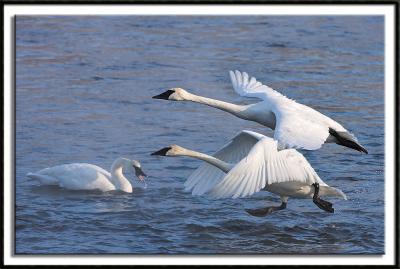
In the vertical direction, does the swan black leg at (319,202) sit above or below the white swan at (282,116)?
below

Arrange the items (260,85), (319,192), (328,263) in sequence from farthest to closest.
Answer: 1. (260,85)
2. (319,192)
3. (328,263)

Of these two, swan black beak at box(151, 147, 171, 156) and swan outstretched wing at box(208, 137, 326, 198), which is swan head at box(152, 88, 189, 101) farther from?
swan outstretched wing at box(208, 137, 326, 198)

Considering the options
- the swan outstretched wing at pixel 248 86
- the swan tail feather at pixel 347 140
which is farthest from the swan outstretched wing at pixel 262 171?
the swan outstretched wing at pixel 248 86

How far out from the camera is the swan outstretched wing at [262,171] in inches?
447

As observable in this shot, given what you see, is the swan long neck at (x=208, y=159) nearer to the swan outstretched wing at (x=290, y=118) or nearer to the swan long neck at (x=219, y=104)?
the swan long neck at (x=219, y=104)

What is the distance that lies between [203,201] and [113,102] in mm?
1266

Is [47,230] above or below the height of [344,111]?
below

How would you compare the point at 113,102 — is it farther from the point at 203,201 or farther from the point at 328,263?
the point at 328,263

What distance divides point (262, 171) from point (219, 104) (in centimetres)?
131

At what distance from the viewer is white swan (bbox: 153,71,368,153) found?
11.4 metres

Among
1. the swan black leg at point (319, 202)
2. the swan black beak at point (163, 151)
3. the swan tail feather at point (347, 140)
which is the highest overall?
the swan tail feather at point (347, 140)

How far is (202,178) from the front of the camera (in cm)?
1251

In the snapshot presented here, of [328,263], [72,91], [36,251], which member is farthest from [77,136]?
[328,263]

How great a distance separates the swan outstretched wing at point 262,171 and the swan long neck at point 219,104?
699 millimetres
